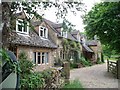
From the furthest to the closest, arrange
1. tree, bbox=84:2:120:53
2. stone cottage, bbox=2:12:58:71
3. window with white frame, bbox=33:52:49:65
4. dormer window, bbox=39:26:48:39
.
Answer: dormer window, bbox=39:26:48:39
window with white frame, bbox=33:52:49:65
stone cottage, bbox=2:12:58:71
tree, bbox=84:2:120:53

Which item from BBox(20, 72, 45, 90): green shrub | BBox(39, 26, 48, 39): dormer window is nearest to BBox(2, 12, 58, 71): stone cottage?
BBox(39, 26, 48, 39): dormer window

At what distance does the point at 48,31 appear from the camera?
2369 centimetres

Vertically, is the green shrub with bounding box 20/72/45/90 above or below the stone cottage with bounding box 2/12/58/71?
below

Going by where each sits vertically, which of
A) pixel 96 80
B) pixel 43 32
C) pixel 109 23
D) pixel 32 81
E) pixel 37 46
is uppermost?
pixel 43 32

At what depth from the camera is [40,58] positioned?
19328 millimetres

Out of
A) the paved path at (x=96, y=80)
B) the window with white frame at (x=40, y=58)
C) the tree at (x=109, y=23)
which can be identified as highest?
the tree at (x=109, y=23)

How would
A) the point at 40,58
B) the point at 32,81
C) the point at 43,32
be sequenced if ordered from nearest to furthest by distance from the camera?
1. the point at 32,81
2. the point at 40,58
3. the point at 43,32

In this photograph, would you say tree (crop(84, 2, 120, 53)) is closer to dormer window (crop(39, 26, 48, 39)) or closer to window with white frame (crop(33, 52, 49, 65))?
window with white frame (crop(33, 52, 49, 65))

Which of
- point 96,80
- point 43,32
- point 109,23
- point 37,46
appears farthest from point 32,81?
point 43,32

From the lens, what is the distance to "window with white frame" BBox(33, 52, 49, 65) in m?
18.5

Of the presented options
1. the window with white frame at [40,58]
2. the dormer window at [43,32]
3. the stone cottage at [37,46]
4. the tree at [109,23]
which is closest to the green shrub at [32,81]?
the stone cottage at [37,46]

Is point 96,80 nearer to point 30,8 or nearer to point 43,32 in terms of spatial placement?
point 30,8

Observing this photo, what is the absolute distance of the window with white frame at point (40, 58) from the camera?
18.5 metres

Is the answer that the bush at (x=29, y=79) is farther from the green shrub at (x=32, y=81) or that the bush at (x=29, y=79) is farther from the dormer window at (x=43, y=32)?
the dormer window at (x=43, y=32)
